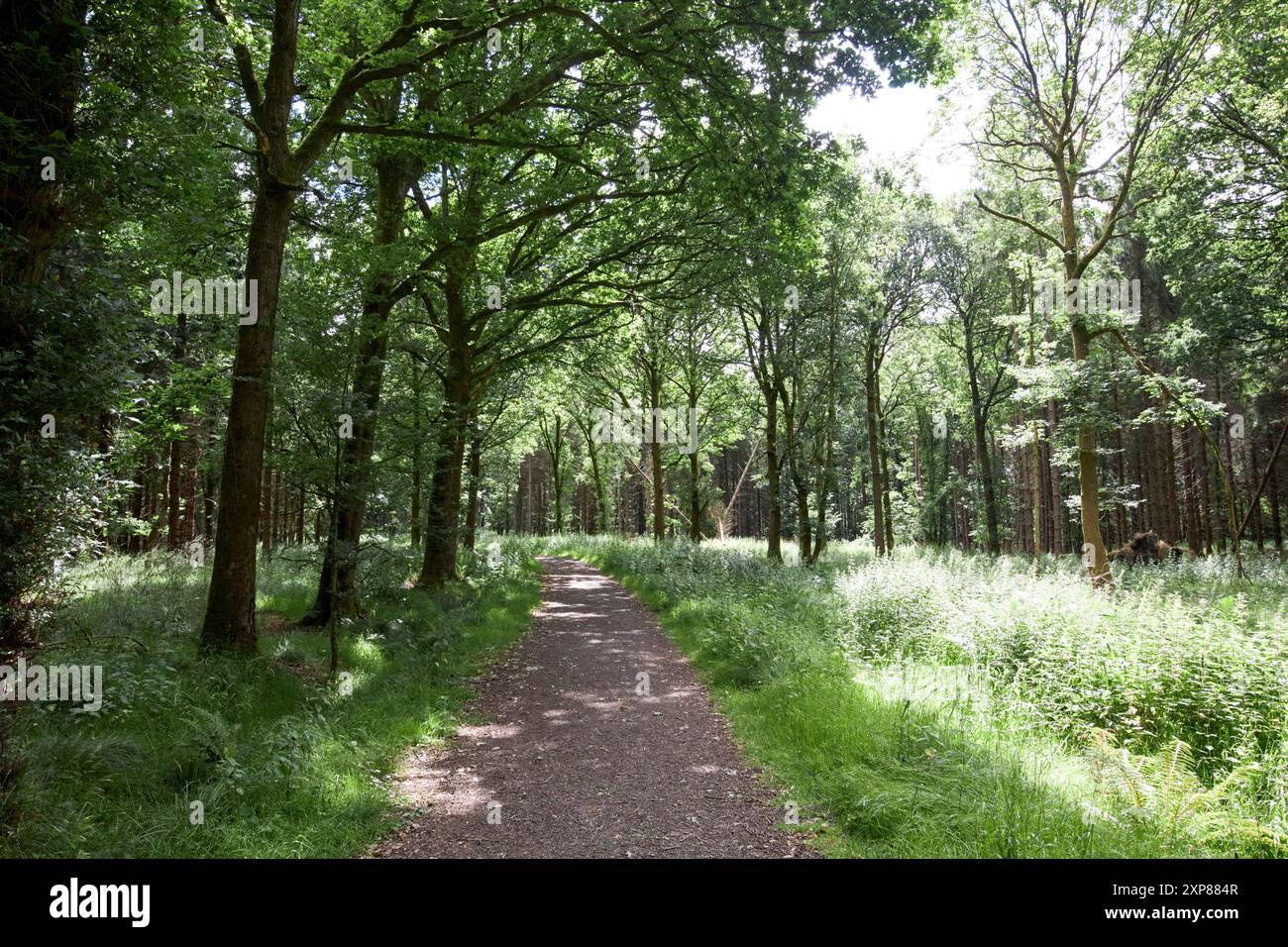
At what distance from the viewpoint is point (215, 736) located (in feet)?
16.1

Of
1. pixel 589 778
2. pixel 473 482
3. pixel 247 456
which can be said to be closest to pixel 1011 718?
pixel 589 778

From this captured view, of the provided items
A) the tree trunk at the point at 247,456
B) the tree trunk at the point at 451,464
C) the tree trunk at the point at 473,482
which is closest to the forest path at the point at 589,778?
the tree trunk at the point at 247,456

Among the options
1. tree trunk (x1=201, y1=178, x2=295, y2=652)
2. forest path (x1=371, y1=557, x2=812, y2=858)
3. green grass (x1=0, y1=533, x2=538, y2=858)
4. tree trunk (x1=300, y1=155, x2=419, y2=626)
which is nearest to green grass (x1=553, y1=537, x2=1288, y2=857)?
forest path (x1=371, y1=557, x2=812, y2=858)

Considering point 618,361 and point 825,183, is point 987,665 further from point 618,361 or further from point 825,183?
point 618,361

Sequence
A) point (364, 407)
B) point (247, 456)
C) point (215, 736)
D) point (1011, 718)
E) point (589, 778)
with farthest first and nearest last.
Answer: point (364, 407)
point (247, 456)
point (1011, 718)
point (589, 778)
point (215, 736)

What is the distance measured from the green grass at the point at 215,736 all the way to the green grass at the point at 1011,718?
3686 mm

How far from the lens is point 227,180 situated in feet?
29.1

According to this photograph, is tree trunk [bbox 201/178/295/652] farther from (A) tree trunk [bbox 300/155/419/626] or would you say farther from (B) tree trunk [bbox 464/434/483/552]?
(B) tree trunk [bbox 464/434/483/552]

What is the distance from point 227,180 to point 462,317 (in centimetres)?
611

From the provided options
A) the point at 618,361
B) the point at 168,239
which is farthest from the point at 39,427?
the point at 618,361

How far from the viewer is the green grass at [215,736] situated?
150 inches

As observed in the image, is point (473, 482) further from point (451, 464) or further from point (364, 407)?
point (364, 407)

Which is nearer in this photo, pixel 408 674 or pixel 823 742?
pixel 823 742

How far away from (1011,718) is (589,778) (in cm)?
411
